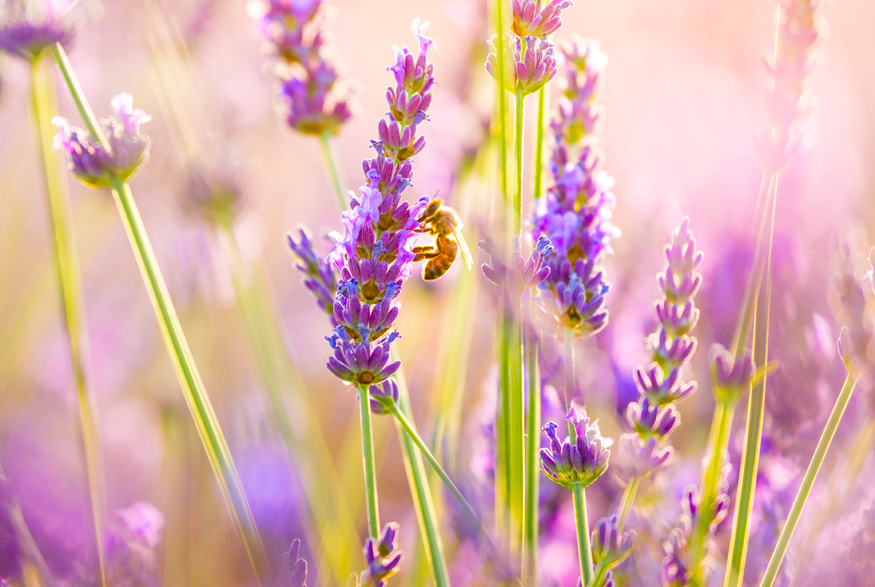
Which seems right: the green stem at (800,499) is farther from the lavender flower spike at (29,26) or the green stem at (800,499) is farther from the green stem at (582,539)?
the lavender flower spike at (29,26)

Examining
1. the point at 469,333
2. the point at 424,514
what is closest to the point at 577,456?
the point at 424,514

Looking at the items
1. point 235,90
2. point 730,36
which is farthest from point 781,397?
point 235,90

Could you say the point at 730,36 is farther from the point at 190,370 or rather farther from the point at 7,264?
the point at 7,264

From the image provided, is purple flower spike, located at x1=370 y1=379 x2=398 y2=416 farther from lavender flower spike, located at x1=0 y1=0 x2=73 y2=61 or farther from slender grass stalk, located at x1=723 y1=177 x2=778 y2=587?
lavender flower spike, located at x1=0 y1=0 x2=73 y2=61

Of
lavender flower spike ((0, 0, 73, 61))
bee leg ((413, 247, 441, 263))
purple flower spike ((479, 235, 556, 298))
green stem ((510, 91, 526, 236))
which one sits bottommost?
bee leg ((413, 247, 441, 263))

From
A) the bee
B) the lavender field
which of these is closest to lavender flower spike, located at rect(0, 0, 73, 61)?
the lavender field

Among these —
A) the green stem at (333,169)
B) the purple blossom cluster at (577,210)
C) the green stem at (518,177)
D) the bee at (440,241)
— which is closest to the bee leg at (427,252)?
the bee at (440,241)
